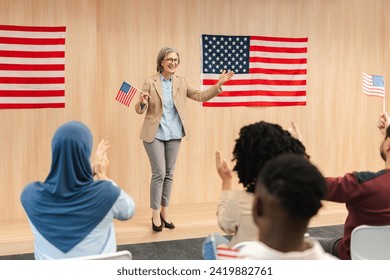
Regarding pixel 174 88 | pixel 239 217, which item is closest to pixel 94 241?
pixel 239 217

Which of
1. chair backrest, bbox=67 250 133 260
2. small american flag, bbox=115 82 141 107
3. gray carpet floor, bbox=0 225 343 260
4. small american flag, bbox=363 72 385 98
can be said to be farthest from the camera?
small american flag, bbox=363 72 385 98

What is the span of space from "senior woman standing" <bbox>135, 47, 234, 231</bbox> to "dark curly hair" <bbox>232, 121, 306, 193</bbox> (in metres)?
2.50

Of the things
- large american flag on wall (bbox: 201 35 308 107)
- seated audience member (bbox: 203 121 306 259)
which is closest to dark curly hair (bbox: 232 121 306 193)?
seated audience member (bbox: 203 121 306 259)

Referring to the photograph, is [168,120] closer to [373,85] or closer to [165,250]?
[165,250]

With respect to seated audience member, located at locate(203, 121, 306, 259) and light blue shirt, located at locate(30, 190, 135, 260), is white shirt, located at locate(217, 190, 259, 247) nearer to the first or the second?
seated audience member, located at locate(203, 121, 306, 259)

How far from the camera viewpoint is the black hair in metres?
1.42

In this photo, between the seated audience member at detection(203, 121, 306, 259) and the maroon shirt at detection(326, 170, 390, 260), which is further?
the maroon shirt at detection(326, 170, 390, 260)

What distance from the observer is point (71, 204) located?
2195 mm

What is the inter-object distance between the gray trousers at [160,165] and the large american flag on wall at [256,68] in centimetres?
118

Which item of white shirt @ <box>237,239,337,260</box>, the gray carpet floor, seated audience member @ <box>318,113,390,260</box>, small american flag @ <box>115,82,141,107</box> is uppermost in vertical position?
small american flag @ <box>115,82,141,107</box>

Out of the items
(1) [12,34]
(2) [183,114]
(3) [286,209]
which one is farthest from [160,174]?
(3) [286,209]

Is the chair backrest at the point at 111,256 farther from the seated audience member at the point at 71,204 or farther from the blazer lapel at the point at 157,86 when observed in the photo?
the blazer lapel at the point at 157,86

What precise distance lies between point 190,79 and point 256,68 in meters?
0.81

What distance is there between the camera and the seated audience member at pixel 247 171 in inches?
82.7
